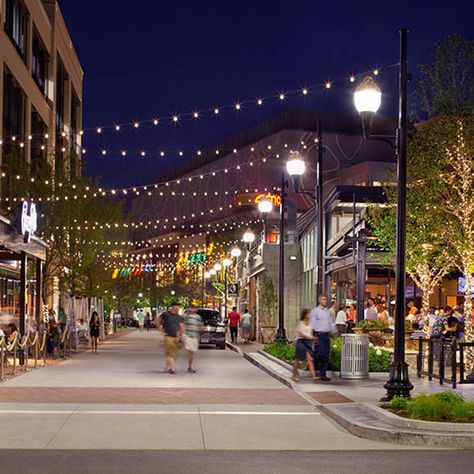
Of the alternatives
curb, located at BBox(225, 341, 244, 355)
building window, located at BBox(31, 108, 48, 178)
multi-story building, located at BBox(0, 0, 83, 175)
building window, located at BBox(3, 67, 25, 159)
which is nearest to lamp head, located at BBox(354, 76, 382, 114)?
curb, located at BBox(225, 341, 244, 355)

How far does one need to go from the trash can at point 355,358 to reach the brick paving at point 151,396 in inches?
79.6

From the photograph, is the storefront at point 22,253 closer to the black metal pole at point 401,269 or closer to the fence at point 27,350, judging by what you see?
the fence at point 27,350

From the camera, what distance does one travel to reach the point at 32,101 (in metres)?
51.2

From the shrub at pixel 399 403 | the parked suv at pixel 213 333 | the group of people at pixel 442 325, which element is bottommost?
the parked suv at pixel 213 333

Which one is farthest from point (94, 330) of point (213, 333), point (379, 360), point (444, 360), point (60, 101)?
point (60, 101)

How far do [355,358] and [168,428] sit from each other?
8.46 metres

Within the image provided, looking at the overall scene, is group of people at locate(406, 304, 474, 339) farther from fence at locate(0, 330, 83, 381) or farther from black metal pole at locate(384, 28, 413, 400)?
fence at locate(0, 330, 83, 381)

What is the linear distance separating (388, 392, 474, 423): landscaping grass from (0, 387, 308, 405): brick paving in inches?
157

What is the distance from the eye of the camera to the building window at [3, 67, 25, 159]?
44.4 metres

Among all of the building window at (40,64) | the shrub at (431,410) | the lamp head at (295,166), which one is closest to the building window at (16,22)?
the building window at (40,64)

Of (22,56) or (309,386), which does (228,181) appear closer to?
(22,56)

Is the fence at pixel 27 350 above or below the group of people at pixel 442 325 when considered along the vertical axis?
below

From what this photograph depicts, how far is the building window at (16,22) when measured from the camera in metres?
45.2

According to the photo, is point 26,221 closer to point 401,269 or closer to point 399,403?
point 401,269
